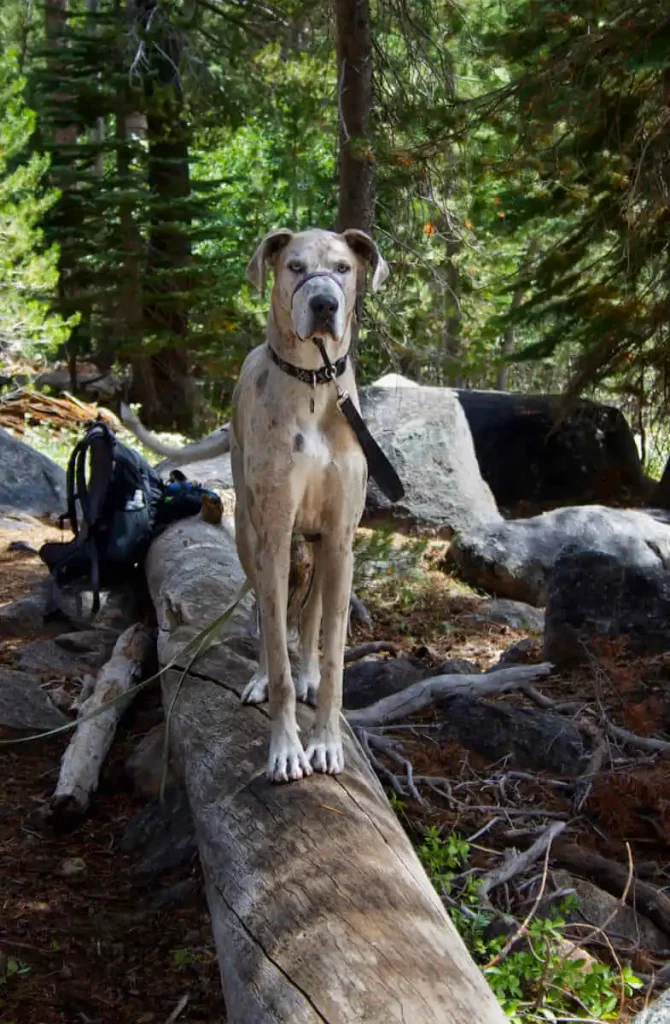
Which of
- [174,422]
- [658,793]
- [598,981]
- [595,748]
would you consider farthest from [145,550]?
[174,422]

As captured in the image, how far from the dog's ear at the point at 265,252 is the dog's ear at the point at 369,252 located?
21 cm

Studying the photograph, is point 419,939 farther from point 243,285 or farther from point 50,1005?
point 243,285

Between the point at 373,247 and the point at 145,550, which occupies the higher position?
the point at 373,247

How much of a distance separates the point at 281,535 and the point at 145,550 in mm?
3835

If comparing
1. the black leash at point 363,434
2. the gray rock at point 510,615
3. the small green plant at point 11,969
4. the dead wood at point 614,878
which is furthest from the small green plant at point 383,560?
the small green plant at point 11,969

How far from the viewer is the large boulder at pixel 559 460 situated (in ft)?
41.4

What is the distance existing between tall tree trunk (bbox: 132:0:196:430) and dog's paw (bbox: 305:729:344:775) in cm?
1294

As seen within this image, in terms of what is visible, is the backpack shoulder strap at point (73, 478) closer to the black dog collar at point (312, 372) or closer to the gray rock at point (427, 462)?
the black dog collar at point (312, 372)

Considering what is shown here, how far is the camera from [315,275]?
3457mm

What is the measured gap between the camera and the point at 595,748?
506 centimetres

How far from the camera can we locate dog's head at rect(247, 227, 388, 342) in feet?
11.1

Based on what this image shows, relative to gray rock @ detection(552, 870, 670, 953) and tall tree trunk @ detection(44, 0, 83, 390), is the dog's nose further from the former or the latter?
tall tree trunk @ detection(44, 0, 83, 390)

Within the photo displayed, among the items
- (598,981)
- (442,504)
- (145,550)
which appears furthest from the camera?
(442,504)

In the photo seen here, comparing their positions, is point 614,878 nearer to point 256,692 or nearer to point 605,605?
point 256,692
